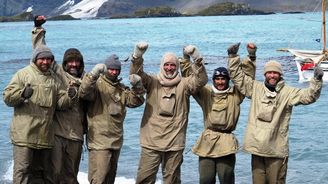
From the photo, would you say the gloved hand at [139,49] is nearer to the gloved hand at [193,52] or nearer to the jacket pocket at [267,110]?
the gloved hand at [193,52]

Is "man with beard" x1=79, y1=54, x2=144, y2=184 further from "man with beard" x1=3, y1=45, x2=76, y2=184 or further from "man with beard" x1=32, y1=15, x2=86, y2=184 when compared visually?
"man with beard" x1=3, y1=45, x2=76, y2=184

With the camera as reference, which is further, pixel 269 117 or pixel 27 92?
pixel 269 117

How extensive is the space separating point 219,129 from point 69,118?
1662 millimetres

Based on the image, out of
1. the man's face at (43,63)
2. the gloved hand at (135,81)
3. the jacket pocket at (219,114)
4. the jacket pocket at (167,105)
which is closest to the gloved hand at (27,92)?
the man's face at (43,63)

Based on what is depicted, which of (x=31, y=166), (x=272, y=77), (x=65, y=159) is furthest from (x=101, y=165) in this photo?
(x=272, y=77)

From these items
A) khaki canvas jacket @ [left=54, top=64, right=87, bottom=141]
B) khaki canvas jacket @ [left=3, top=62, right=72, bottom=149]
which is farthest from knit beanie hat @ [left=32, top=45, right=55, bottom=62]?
khaki canvas jacket @ [left=54, top=64, right=87, bottom=141]

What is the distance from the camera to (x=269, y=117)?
7801mm

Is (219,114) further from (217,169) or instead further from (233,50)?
(233,50)

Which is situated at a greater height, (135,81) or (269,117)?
(135,81)

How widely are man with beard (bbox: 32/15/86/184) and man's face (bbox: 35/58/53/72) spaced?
289 mm

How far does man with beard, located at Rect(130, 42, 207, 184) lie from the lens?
25.9ft

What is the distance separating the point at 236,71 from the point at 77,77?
5.77 feet

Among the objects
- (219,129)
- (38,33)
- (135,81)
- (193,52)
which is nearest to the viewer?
(135,81)

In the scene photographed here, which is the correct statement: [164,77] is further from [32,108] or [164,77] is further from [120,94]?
[32,108]
